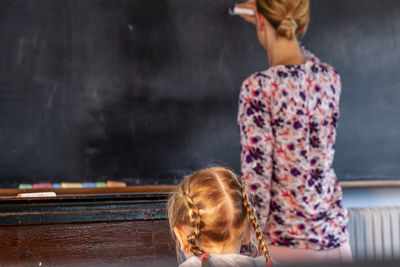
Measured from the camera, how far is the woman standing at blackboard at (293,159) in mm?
1215

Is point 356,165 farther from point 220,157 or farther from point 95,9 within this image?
point 95,9

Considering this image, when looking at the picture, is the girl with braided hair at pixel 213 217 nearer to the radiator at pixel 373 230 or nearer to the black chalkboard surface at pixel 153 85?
the black chalkboard surface at pixel 153 85

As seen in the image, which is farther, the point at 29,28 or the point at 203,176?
the point at 29,28

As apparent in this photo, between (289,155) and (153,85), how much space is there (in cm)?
109

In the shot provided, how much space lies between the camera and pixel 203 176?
3.35ft

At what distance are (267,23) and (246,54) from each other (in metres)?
0.98

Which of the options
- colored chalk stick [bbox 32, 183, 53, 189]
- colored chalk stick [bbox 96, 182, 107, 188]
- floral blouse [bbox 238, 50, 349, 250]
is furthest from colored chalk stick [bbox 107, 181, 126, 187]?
floral blouse [bbox 238, 50, 349, 250]

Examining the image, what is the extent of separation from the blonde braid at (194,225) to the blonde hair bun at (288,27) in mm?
584

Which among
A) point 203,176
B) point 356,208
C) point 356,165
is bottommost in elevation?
point 356,208

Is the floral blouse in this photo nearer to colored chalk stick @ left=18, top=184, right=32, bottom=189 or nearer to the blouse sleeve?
the blouse sleeve

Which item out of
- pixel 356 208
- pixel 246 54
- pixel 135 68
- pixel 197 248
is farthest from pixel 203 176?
pixel 356 208

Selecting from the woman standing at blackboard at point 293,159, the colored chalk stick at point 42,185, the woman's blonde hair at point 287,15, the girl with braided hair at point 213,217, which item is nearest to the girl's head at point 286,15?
the woman's blonde hair at point 287,15

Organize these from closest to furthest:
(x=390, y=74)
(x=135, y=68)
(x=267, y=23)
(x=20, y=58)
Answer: (x=267, y=23) < (x=20, y=58) < (x=135, y=68) < (x=390, y=74)

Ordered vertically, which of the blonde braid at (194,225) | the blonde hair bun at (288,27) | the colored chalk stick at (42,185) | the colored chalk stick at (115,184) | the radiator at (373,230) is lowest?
the radiator at (373,230)
